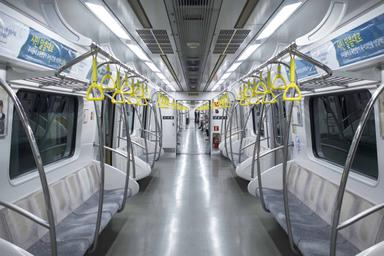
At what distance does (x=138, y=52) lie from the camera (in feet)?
15.5

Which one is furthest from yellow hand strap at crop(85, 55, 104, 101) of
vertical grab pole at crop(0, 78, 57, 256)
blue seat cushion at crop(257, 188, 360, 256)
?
blue seat cushion at crop(257, 188, 360, 256)

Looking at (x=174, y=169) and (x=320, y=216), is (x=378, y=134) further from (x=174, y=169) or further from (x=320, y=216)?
(x=174, y=169)

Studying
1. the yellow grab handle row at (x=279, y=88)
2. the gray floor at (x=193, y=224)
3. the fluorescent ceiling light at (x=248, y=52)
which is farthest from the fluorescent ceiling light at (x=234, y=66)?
the gray floor at (x=193, y=224)

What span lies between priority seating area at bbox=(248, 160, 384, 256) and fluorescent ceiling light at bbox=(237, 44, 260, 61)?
209cm

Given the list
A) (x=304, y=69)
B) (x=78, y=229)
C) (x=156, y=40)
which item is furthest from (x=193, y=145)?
(x=78, y=229)

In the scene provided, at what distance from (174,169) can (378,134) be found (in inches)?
211

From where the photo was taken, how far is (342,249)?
231 cm

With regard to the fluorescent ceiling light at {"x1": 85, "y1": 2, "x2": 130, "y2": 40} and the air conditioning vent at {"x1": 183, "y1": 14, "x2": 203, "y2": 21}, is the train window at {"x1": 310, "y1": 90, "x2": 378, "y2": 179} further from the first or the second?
the fluorescent ceiling light at {"x1": 85, "y1": 2, "x2": 130, "y2": 40}

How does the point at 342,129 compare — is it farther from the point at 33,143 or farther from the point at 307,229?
the point at 33,143

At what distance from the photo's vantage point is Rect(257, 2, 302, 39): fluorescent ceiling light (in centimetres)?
265

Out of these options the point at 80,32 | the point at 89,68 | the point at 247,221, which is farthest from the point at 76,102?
the point at 247,221

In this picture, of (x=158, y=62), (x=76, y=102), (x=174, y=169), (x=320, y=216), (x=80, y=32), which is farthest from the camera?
(x=174, y=169)

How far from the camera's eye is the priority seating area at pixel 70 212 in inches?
86.5

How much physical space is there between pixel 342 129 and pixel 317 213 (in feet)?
4.05
